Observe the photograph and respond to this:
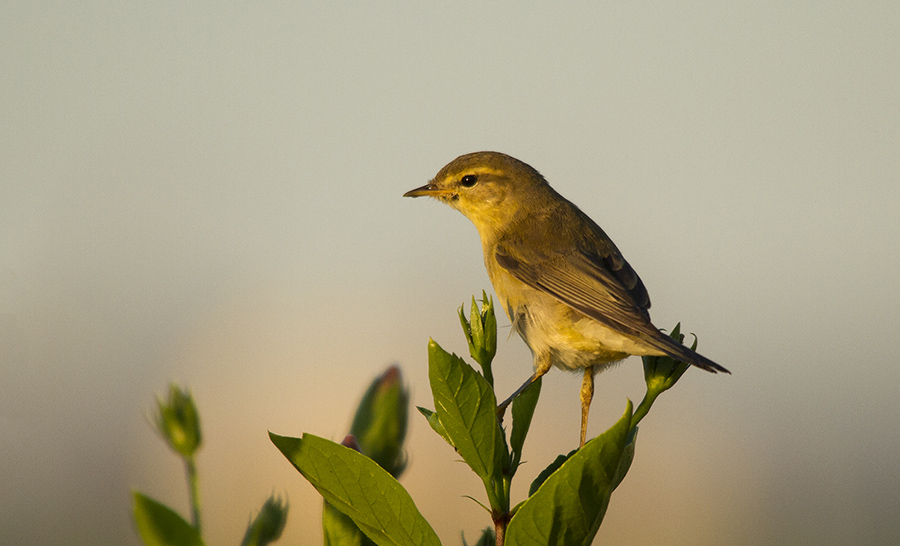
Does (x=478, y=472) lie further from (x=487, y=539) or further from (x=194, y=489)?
(x=194, y=489)

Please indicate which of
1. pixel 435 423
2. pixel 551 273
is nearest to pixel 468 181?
pixel 551 273

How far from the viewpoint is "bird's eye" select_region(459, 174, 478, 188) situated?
3721 mm

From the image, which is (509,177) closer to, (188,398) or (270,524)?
(188,398)

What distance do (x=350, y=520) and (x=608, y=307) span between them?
1713mm

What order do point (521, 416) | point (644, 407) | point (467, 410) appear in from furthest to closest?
point (521, 416), point (644, 407), point (467, 410)

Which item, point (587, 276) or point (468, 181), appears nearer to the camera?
point (587, 276)

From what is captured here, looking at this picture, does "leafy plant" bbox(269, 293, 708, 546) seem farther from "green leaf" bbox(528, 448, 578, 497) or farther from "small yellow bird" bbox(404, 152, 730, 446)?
"small yellow bird" bbox(404, 152, 730, 446)

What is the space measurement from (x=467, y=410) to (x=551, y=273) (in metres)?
1.93

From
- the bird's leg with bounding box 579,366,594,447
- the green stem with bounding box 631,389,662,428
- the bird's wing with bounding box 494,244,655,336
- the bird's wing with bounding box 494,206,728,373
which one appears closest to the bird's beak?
the bird's wing with bounding box 494,206,728,373

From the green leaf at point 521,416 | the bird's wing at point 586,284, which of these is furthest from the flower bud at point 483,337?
the bird's wing at point 586,284

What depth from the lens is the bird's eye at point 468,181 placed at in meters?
3.72

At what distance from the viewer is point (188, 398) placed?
1.67m

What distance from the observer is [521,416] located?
1498mm

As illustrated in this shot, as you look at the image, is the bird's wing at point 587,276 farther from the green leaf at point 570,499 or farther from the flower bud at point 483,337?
the green leaf at point 570,499
